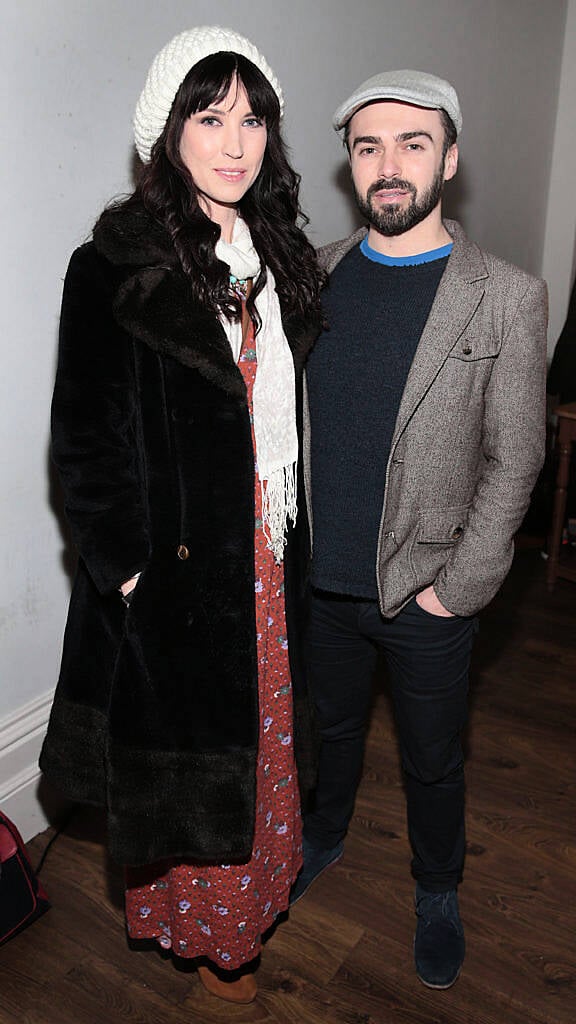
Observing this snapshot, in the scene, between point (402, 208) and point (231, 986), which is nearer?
point (402, 208)

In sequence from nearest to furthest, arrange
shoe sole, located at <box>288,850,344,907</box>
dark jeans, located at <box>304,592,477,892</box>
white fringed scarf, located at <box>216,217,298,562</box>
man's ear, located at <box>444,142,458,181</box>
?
white fringed scarf, located at <box>216,217,298,562</box> < man's ear, located at <box>444,142,458,181</box> < dark jeans, located at <box>304,592,477,892</box> < shoe sole, located at <box>288,850,344,907</box>

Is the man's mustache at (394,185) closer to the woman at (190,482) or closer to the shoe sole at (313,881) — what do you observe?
the woman at (190,482)

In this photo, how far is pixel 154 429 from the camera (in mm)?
1586

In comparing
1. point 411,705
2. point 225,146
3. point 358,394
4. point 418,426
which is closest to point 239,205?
point 225,146

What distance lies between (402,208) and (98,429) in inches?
27.0

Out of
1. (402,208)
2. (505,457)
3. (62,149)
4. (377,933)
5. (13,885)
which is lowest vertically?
(377,933)

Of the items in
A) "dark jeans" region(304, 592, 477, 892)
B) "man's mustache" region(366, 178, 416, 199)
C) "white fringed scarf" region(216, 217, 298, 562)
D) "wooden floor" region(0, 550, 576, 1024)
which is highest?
"man's mustache" region(366, 178, 416, 199)

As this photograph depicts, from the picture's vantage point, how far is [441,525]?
184 cm

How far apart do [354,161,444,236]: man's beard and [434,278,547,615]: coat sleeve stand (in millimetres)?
236

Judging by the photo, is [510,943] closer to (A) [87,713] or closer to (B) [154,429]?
(A) [87,713]

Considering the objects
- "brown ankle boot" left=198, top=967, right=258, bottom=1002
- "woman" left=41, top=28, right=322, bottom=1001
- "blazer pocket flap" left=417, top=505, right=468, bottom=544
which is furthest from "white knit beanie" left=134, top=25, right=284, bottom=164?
"brown ankle boot" left=198, top=967, right=258, bottom=1002

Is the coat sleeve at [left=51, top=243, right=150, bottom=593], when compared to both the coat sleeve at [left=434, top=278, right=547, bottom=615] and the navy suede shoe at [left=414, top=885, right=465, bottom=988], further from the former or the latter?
the navy suede shoe at [left=414, top=885, right=465, bottom=988]

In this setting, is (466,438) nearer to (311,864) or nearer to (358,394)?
(358,394)

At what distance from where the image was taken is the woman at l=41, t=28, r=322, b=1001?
5.08ft
